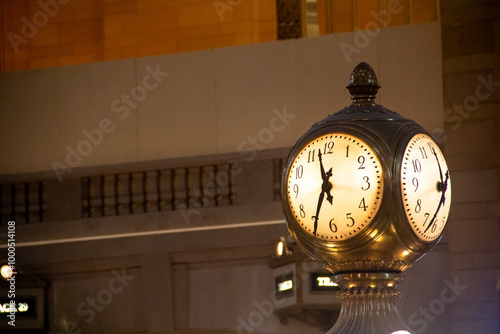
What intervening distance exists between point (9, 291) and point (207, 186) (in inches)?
67.6

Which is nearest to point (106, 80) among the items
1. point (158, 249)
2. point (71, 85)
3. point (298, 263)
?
point (71, 85)

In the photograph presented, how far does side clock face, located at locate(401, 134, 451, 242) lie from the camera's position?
1.90m

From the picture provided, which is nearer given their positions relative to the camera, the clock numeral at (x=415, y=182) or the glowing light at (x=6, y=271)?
the clock numeral at (x=415, y=182)

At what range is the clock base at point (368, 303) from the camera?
191 cm

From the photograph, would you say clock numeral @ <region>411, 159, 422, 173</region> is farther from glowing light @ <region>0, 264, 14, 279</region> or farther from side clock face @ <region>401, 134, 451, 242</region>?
glowing light @ <region>0, 264, 14, 279</region>

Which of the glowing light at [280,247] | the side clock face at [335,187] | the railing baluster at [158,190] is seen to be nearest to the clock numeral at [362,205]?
the side clock face at [335,187]

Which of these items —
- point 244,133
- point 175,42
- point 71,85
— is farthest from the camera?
point 175,42

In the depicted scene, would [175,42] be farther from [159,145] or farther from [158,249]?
[158,249]

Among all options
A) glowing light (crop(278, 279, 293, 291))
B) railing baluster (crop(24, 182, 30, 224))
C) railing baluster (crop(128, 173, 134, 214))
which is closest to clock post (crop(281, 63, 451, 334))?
glowing light (crop(278, 279, 293, 291))

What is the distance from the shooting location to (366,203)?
1.88m

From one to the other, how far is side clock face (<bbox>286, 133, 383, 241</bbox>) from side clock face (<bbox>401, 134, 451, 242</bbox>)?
61mm

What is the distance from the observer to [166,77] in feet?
25.7

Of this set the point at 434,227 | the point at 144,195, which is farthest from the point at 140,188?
the point at 434,227

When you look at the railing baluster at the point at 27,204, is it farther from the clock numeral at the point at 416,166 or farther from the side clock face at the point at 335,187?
the clock numeral at the point at 416,166
